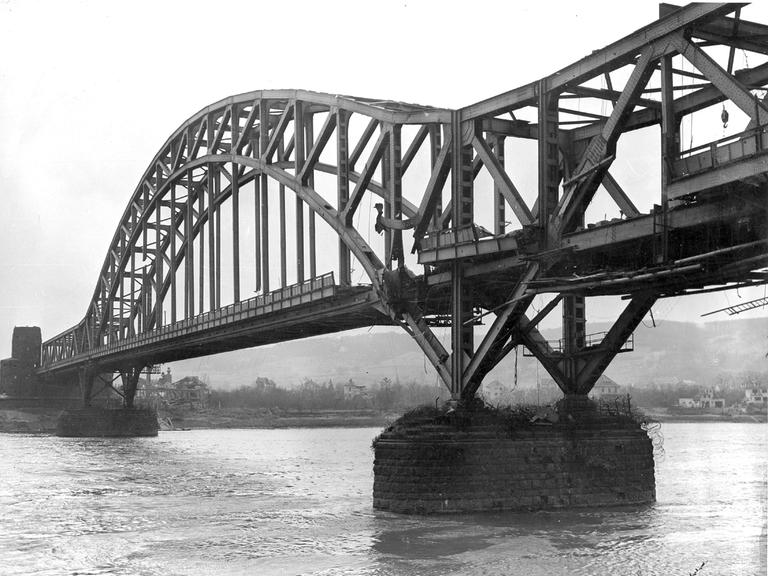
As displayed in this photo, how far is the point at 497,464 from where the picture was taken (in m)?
29.4

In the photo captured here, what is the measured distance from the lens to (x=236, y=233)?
193ft

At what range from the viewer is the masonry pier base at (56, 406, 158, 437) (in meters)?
99.8

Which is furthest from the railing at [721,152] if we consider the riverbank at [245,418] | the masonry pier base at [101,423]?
the riverbank at [245,418]

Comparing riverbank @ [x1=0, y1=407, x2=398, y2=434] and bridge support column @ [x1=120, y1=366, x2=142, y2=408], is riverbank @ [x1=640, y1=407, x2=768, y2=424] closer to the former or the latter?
riverbank @ [x1=0, y1=407, x2=398, y2=434]

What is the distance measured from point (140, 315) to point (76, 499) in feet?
162

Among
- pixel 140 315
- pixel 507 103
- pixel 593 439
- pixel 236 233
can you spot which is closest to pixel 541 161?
pixel 507 103

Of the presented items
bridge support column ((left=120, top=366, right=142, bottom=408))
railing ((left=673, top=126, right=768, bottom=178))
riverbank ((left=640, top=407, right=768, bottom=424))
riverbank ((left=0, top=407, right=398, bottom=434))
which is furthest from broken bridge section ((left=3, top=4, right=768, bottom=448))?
riverbank ((left=640, top=407, right=768, bottom=424))

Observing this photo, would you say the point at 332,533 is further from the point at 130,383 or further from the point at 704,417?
the point at 704,417

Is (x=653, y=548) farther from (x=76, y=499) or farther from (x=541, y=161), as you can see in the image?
(x=76, y=499)

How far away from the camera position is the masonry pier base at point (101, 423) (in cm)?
9975

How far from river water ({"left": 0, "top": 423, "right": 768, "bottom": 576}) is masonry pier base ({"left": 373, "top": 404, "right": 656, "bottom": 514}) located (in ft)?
2.01

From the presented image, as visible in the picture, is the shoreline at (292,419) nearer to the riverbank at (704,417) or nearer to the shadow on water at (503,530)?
the riverbank at (704,417)

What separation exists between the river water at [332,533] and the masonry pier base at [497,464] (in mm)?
613

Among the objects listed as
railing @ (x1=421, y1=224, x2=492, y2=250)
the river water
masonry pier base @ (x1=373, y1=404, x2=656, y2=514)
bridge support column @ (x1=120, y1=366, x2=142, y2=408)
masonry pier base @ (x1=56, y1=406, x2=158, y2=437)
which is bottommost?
the river water
